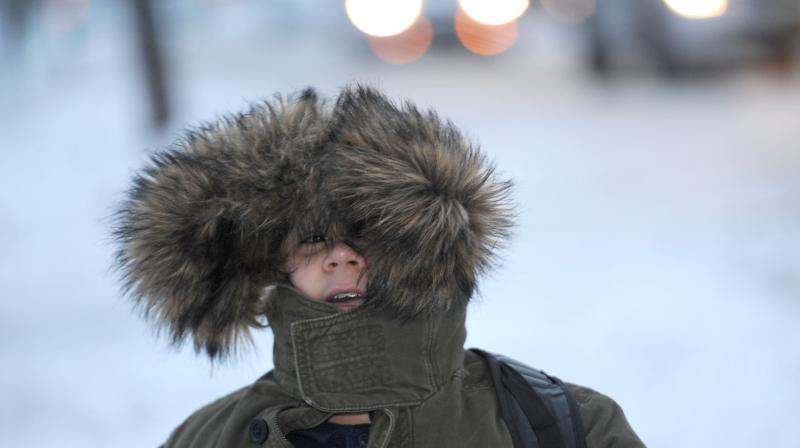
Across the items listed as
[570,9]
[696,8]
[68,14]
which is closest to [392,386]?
[696,8]

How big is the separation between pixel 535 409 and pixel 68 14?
1307cm

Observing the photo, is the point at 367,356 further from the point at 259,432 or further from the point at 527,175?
the point at 527,175

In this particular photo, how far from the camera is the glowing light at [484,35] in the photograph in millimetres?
13297

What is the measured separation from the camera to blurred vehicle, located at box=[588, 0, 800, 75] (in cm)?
1134

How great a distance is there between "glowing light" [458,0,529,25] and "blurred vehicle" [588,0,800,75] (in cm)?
130

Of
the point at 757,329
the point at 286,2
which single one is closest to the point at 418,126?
the point at 757,329

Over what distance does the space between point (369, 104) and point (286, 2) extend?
504 inches

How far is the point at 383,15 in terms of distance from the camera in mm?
12688

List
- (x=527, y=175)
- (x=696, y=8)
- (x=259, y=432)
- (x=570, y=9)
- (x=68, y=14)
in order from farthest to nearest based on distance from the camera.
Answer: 1. (x=68, y=14)
2. (x=570, y=9)
3. (x=696, y=8)
4. (x=527, y=175)
5. (x=259, y=432)

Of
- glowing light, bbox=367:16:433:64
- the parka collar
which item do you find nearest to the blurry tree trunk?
glowing light, bbox=367:16:433:64

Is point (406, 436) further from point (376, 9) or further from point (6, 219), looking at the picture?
point (376, 9)

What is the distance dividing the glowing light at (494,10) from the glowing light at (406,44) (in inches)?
21.2

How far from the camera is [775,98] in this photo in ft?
36.1

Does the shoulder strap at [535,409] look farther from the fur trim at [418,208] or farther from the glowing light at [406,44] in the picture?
the glowing light at [406,44]
